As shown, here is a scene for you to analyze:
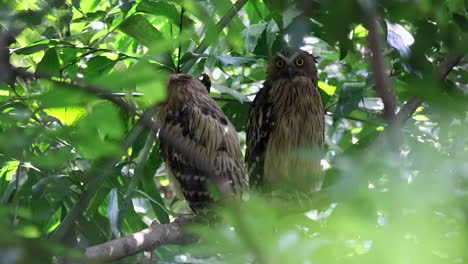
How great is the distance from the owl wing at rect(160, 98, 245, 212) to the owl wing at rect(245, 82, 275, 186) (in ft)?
1.00

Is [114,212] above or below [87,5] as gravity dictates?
below

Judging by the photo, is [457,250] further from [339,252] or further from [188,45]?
[188,45]

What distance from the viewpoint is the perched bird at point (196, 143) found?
336 centimetres

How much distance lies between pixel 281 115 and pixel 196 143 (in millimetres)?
696

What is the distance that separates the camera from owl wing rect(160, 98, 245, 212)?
3369 mm

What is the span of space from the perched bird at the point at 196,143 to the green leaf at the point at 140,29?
0.43 metres

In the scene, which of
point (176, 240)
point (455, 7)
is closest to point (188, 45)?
point (176, 240)

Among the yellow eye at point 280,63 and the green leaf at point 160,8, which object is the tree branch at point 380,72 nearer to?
the green leaf at point 160,8

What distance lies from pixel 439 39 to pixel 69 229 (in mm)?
1686

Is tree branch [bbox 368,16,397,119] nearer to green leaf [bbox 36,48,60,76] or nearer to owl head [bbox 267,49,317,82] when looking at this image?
green leaf [bbox 36,48,60,76]

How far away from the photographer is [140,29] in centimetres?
298

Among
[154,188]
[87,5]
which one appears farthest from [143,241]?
[87,5]

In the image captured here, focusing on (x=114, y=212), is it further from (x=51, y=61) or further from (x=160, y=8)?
(x=160, y=8)

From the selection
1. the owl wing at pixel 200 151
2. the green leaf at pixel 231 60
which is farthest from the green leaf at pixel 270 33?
the owl wing at pixel 200 151
